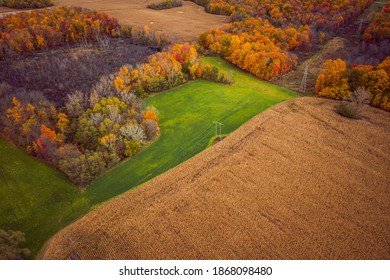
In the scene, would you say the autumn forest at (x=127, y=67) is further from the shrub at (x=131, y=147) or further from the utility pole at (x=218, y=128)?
the utility pole at (x=218, y=128)

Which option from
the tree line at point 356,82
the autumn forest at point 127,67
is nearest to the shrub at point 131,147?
the autumn forest at point 127,67

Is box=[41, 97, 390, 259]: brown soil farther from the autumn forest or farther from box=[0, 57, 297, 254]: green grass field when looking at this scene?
the autumn forest

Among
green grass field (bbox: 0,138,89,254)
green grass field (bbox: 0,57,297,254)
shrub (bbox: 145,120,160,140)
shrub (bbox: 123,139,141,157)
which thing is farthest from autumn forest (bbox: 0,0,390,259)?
green grass field (bbox: 0,57,297,254)

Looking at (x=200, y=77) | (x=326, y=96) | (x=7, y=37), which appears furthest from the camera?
(x=7, y=37)

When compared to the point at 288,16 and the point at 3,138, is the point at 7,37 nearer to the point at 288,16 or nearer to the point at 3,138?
the point at 3,138

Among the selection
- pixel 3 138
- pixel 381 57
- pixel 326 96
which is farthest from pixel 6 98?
pixel 381 57

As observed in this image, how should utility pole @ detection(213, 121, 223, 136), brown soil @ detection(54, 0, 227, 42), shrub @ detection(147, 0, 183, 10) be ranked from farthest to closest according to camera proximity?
shrub @ detection(147, 0, 183, 10) < brown soil @ detection(54, 0, 227, 42) < utility pole @ detection(213, 121, 223, 136)
